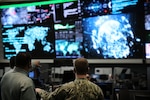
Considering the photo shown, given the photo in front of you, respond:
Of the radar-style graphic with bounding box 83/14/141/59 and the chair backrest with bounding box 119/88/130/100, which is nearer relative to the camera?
the chair backrest with bounding box 119/88/130/100

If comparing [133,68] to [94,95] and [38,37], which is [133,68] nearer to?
[38,37]

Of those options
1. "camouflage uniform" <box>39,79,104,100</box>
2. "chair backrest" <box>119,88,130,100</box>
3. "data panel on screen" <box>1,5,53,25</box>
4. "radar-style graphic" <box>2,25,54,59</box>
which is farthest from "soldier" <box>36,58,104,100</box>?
"data panel on screen" <box>1,5,53,25</box>

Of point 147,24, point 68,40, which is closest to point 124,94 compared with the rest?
point 147,24

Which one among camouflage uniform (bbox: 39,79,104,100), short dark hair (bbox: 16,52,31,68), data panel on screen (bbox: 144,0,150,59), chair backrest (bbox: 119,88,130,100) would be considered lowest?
chair backrest (bbox: 119,88,130,100)

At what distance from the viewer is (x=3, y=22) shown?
250 inches

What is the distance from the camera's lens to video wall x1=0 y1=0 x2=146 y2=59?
506 centimetres

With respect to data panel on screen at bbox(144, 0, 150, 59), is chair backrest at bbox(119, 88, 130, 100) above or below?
below

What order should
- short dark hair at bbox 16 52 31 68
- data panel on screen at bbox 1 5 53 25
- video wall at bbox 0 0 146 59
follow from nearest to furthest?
short dark hair at bbox 16 52 31 68 < video wall at bbox 0 0 146 59 < data panel on screen at bbox 1 5 53 25

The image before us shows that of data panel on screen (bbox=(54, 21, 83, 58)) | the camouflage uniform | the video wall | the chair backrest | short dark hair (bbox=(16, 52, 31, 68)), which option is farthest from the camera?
data panel on screen (bbox=(54, 21, 83, 58))

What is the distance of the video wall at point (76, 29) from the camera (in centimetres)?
506

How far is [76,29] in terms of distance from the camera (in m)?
5.64

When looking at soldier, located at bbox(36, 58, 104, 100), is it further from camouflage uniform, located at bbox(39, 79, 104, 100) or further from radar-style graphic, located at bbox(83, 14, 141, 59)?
radar-style graphic, located at bbox(83, 14, 141, 59)

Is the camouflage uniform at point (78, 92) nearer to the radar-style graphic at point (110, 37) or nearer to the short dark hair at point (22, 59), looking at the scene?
the short dark hair at point (22, 59)

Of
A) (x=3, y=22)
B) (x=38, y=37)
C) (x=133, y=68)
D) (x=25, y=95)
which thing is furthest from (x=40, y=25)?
(x=25, y=95)
